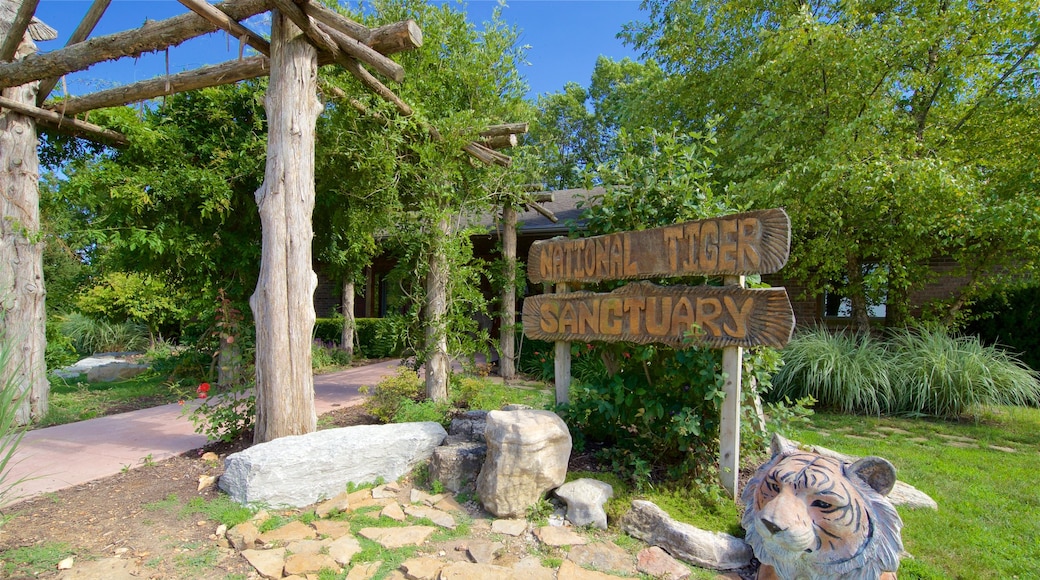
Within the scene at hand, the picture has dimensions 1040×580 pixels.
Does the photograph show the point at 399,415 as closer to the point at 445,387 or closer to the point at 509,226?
the point at 445,387

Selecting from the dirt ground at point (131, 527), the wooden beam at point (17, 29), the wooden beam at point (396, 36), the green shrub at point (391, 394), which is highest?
the wooden beam at point (17, 29)

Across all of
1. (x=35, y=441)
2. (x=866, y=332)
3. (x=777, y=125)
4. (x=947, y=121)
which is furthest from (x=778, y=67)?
(x=35, y=441)

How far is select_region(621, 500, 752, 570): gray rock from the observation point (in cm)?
271

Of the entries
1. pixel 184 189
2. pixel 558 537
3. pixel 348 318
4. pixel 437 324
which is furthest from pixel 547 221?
pixel 558 537

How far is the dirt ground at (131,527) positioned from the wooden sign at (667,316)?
260 cm

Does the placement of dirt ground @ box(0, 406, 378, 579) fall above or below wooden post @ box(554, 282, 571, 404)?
below

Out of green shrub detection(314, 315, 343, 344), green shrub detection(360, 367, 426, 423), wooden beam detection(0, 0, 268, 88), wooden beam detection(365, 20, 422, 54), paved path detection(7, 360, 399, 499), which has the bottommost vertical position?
paved path detection(7, 360, 399, 499)

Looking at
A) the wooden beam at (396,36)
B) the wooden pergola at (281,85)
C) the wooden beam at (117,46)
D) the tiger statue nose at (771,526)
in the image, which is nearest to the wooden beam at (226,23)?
the wooden pergola at (281,85)

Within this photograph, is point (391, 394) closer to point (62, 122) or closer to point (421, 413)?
point (421, 413)

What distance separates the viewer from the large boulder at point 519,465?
3.17 metres

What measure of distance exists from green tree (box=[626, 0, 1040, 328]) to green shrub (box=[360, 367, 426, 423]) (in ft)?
16.5

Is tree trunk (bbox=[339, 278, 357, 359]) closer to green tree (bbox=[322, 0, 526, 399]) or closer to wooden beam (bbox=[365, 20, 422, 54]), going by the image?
green tree (bbox=[322, 0, 526, 399])

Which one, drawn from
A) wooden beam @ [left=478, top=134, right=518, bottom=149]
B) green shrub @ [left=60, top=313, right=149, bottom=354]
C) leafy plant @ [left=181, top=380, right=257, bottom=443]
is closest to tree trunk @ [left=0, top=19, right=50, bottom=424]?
leafy plant @ [left=181, top=380, right=257, bottom=443]

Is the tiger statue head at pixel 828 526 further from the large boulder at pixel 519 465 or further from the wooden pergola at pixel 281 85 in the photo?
the wooden pergola at pixel 281 85
